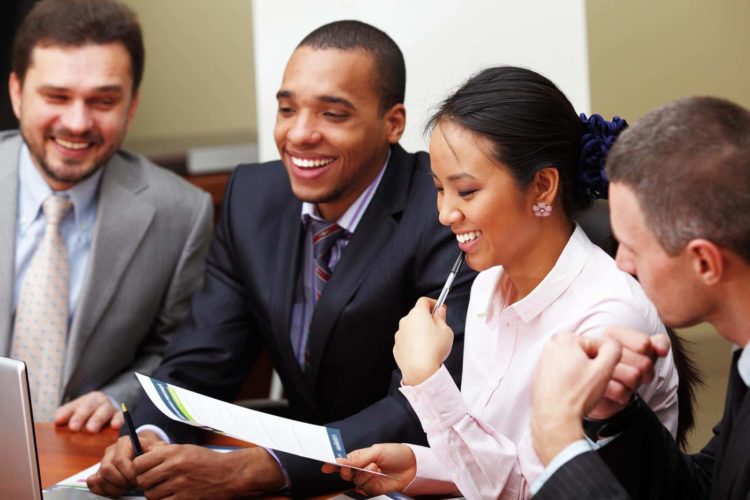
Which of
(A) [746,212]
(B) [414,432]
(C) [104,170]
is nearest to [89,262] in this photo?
(C) [104,170]

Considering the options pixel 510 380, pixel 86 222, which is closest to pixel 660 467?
pixel 510 380

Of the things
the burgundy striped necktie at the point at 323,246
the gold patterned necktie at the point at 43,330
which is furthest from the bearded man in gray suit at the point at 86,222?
the burgundy striped necktie at the point at 323,246

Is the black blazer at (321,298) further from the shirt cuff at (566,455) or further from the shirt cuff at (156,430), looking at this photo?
the shirt cuff at (566,455)

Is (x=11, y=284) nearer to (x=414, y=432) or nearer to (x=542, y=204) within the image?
(x=414, y=432)

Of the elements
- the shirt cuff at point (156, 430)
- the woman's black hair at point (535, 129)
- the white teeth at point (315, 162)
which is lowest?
the shirt cuff at point (156, 430)

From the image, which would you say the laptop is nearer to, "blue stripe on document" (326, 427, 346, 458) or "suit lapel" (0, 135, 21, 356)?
"blue stripe on document" (326, 427, 346, 458)

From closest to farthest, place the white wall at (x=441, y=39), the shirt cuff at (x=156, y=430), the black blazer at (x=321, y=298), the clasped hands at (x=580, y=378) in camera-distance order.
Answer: the clasped hands at (x=580, y=378)
the shirt cuff at (x=156, y=430)
the black blazer at (x=321, y=298)
the white wall at (x=441, y=39)

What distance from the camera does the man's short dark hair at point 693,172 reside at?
125cm

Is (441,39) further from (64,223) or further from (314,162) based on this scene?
(64,223)

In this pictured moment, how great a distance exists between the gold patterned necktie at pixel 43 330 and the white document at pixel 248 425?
111 cm

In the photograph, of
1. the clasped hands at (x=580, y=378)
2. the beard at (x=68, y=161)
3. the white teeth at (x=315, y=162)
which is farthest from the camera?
the beard at (x=68, y=161)

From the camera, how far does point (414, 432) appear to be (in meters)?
2.02

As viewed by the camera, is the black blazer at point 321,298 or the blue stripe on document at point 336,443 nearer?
the blue stripe on document at point 336,443

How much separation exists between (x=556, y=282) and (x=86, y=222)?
1521 mm
